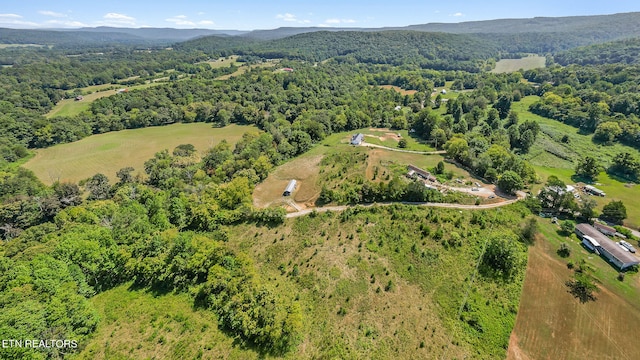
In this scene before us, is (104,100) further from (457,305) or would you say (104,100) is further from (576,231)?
(576,231)

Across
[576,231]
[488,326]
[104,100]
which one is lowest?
[488,326]

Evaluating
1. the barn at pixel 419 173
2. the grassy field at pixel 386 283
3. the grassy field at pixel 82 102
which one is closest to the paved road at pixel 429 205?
the grassy field at pixel 386 283

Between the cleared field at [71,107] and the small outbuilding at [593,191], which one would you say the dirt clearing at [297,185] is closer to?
the small outbuilding at [593,191]

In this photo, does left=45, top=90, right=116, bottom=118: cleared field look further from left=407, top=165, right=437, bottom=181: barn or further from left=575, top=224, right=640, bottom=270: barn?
left=575, top=224, right=640, bottom=270: barn

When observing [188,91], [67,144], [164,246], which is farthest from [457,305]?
[188,91]

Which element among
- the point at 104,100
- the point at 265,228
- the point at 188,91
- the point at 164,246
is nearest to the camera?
the point at 164,246

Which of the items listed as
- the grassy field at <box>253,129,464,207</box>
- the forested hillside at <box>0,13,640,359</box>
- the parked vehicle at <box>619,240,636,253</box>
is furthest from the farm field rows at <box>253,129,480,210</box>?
Answer: the parked vehicle at <box>619,240,636,253</box>
